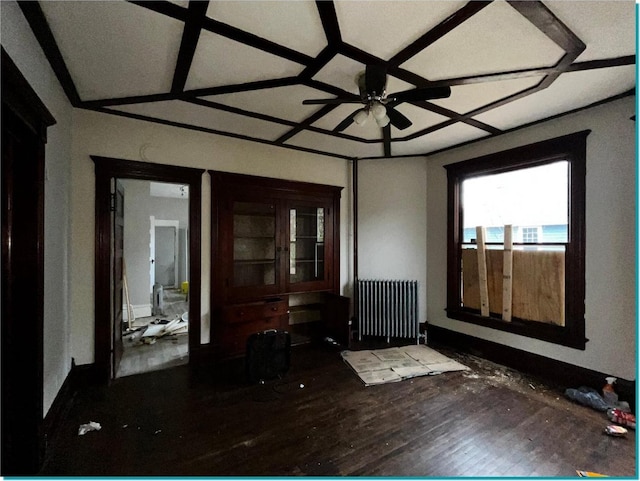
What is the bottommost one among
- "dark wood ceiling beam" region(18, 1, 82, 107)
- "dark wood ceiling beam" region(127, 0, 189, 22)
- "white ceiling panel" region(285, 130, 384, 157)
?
"dark wood ceiling beam" region(18, 1, 82, 107)

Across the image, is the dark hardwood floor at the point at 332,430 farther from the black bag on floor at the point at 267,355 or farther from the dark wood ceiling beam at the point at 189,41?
the dark wood ceiling beam at the point at 189,41

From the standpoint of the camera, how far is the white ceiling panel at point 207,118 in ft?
8.62

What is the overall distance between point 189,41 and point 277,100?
0.89 m

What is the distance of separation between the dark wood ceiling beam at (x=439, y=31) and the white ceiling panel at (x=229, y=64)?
698 millimetres

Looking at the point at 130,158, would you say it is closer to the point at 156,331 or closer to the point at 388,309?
the point at 156,331

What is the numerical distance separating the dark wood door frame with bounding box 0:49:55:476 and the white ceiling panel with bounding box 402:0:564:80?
2409mm

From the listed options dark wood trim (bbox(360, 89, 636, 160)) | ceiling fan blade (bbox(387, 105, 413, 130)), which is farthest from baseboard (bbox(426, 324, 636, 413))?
ceiling fan blade (bbox(387, 105, 413, 130))

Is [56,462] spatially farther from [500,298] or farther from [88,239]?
[500,298]

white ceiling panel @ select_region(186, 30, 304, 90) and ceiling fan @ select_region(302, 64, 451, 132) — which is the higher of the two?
white ceiling panel @ select_region(186, 30, 304, 90)

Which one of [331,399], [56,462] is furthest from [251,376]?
[56,462]

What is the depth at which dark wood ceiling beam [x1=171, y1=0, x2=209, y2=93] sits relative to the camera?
148 centimetres

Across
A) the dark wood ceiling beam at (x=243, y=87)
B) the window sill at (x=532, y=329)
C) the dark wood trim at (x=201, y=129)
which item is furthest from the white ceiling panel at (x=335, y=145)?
the window sill at (x=532, y=329)

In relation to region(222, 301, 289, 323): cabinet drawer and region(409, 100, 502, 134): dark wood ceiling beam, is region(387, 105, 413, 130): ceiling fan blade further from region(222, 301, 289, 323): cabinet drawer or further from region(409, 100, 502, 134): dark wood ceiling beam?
region(222, 301, 289, 323): cabinet drawer

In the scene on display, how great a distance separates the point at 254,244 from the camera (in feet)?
11.8
